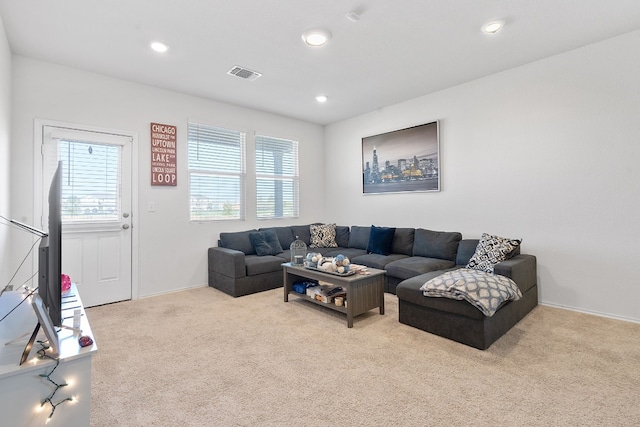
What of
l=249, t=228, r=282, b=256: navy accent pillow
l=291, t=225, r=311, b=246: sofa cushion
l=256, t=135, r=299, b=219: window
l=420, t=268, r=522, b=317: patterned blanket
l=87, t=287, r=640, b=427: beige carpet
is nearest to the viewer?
l=87, t=287, r=640, b=427: beige carpet

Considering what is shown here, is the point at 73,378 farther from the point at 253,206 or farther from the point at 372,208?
the point at 372,208

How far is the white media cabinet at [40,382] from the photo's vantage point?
114 cm

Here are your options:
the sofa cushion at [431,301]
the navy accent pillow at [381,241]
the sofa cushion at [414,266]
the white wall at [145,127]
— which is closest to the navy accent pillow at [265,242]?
the white wall at [145,127]

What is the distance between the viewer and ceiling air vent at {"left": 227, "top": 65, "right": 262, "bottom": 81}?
3529 millimetres

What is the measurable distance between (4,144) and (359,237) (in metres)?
4.23

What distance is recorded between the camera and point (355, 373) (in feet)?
6.79

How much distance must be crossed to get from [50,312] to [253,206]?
3.65 meters

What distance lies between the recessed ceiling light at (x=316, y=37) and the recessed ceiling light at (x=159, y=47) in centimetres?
135

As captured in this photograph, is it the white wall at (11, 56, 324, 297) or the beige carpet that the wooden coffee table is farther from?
the white wall at (11, 56, 324, 297)

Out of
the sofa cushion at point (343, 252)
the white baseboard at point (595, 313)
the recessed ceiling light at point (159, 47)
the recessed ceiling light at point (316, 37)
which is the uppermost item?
the recessed ceiling light at point (159, 47)

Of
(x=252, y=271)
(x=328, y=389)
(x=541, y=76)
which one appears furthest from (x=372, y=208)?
(x=328, y=389)

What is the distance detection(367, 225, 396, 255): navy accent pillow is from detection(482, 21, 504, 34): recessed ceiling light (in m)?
2.59

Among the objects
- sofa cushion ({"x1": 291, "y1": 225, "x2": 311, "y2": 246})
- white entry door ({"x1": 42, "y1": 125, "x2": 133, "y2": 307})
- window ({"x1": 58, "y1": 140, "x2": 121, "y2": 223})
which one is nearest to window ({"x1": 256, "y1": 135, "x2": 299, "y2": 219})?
sofa cushion ({"x1": 291, "y1": 225, "x2": 311, "y2": 246})

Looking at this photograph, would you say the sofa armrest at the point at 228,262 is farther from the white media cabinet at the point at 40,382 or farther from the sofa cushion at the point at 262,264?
the white media cabinet at the point at 40,382
